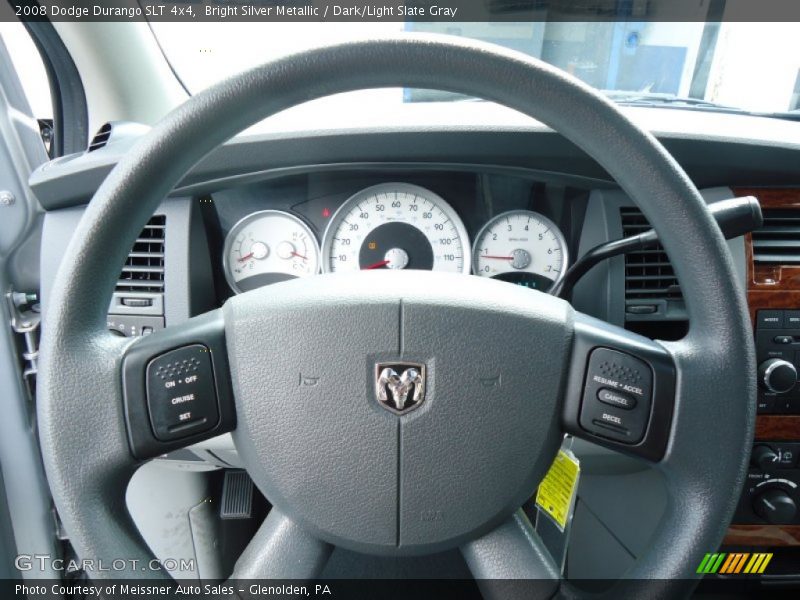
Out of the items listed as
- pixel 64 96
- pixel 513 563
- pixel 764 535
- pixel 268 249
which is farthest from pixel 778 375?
pixel 64 96

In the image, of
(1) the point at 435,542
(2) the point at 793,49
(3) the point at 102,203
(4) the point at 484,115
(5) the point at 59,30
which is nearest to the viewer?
Answer: (3) the point at 102,203

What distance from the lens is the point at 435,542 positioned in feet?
2.24

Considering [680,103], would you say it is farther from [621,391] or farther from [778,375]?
[621,391]

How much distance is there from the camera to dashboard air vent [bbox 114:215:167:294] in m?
1.05

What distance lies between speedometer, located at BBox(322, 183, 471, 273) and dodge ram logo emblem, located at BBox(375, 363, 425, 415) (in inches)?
20.8

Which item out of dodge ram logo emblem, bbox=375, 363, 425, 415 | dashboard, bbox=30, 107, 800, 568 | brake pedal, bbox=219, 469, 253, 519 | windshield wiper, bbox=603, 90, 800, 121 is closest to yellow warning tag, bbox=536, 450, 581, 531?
dodge ram logo emblem, bbox=375, 363, 425, 415

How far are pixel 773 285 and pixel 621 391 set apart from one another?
Result: 675mm

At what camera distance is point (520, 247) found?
3.81 ft

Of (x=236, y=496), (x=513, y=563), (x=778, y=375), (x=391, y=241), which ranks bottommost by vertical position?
(x=236, y=496)

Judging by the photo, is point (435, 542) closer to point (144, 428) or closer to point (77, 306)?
point (144, 428)

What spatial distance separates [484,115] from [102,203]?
722 mm

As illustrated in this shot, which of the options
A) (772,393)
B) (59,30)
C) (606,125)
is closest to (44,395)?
(606,125)

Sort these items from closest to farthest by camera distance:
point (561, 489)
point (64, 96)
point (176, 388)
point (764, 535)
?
1. point (176, 388)
2. point (561, 489)
3. point (764, 535)
4. point (64, 96)

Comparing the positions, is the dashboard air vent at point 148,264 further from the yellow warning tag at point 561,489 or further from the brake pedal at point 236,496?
the yellow warning tag at point 561,489
